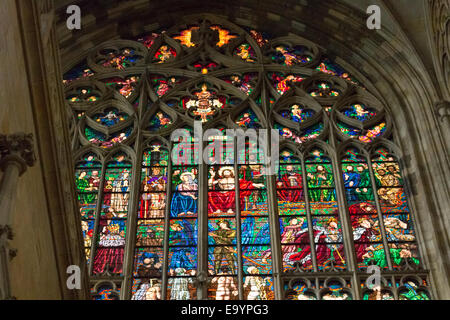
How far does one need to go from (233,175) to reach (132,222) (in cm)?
182

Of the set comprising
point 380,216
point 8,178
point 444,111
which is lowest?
point 8,178

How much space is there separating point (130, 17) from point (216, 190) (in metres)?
4.65

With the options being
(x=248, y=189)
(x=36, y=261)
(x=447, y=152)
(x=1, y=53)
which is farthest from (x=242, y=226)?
(x=1, y=53)

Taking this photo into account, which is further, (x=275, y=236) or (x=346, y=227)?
(x=346, y=227)

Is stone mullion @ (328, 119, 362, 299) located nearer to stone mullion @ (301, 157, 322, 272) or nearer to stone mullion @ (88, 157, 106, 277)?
stone mullion @ (301, 157, 322, 272)

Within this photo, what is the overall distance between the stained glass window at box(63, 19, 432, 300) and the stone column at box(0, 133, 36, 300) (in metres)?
4.66

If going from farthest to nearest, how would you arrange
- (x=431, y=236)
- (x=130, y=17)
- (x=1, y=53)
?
(x=130, y=17) → (x=431, y=236) → (x=1, y=53)

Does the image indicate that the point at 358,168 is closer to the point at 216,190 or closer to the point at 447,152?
the point at 447,152

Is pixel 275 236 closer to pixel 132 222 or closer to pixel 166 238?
pixel 166 238

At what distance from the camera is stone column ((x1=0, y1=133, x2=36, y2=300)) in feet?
18.3

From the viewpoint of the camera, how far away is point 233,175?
1204 centimetres

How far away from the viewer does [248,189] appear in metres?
11.8

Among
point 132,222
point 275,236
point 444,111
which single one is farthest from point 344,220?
point 132,222

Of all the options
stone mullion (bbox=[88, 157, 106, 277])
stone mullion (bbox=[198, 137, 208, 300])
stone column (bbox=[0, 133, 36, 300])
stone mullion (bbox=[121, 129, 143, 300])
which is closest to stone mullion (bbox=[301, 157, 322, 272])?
stone mullion (bbox=[198, 137, 208, 300])
